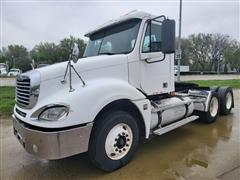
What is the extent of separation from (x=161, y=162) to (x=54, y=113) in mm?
1891

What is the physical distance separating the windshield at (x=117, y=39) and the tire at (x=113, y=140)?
1251 mm

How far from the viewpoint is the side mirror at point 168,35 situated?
349 centimetres

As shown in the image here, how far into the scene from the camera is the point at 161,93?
178 inches

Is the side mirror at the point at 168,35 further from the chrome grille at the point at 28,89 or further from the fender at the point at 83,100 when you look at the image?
the chrome grille at the point at 28,89

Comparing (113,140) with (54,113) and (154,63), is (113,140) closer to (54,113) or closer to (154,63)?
(54,113)

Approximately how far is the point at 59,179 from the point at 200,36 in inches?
2238

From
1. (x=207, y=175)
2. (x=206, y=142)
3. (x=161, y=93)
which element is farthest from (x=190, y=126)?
(x=207, y=175)

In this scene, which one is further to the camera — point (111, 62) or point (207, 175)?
point (111, 62)

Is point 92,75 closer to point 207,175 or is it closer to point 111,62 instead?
point 111,62

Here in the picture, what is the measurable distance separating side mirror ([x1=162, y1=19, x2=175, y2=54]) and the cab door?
1.19ft

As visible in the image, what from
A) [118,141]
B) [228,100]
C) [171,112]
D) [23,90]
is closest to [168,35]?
[171,112]

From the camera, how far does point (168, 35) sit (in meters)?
3.52

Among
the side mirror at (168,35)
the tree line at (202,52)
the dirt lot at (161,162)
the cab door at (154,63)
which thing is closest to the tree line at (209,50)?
the tree line at (202,52)

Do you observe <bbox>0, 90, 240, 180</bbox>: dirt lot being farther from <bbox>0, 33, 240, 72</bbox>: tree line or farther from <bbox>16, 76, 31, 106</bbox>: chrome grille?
<bbox>0, 33, 240, 72</bbox>: tree line
